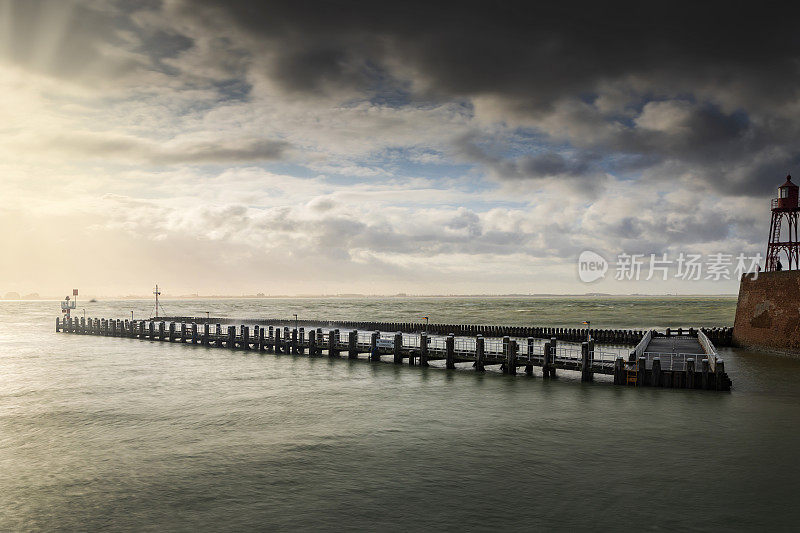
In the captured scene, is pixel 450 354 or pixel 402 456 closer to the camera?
pixel 402 456

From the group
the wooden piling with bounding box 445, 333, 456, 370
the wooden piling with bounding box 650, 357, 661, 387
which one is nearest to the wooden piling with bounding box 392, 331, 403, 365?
the wooden piling with bounding box 445, 333, 456, 370

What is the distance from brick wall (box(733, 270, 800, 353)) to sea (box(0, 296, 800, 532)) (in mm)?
7965

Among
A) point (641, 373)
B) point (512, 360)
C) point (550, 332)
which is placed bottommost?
point (550, 332)

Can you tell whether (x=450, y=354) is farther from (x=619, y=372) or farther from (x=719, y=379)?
(x=719, y=379)

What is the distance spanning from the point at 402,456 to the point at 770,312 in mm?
38757

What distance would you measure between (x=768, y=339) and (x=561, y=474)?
36.8 meters

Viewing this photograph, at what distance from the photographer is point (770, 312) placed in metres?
42.9

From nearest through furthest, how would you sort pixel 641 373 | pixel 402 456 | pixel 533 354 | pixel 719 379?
pixel 402 456, pixel 719 379, pixel 641 373, pixel 533 354

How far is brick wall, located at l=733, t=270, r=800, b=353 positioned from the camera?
39156 millimetres

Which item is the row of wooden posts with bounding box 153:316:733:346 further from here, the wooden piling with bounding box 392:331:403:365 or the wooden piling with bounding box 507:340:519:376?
the wooden piling with bounding box 507:340:519:376

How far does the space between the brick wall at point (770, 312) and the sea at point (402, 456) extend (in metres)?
7.96

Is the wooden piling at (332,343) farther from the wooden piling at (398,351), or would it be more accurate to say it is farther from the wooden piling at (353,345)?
the wooden piling at (398,351)

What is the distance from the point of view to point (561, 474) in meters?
16.1

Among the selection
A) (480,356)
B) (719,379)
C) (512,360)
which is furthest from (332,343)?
(719,379)
